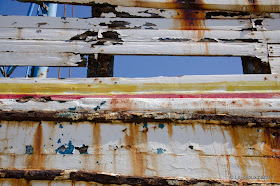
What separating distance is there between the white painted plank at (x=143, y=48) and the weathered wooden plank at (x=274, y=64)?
3.2 inches

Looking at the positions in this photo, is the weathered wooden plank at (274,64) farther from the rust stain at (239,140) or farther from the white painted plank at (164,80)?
the rust stain at (239,140)

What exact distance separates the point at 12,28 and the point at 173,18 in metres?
1.60

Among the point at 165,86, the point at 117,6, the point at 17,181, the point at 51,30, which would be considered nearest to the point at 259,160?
the point at 165,86

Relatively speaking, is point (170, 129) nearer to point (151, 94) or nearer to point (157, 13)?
point (151, 94)

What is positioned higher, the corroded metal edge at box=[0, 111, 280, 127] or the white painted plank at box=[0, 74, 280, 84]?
the white painted plank at box=[0, 74, 280, 84]

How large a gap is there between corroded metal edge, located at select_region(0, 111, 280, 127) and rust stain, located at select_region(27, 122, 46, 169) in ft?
0.36

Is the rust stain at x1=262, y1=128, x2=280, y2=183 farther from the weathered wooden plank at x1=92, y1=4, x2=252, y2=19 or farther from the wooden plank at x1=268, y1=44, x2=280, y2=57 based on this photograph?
the weathered wooden plank at x1=92, y1=4, x2=252, y2=19

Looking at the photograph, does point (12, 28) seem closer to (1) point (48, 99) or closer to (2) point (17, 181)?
(1) point (48, 99)

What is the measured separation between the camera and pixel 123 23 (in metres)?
2.47

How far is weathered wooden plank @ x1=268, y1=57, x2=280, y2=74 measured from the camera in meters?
2.32

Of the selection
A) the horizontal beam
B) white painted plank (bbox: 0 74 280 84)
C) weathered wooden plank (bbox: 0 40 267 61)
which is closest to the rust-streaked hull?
white painted plank (bbox: 0 74 280 84)

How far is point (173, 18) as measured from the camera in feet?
8.37

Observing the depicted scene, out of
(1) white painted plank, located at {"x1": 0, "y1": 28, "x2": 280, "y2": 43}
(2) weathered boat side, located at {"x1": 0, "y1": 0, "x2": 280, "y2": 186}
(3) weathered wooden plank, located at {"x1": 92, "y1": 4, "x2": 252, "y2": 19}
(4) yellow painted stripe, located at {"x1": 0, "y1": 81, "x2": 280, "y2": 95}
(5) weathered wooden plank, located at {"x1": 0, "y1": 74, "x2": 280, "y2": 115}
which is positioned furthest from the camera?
(3) weathered wooden plank, located at {"x1": 92, "y1": 4, "x2": 252, "y2": 19}

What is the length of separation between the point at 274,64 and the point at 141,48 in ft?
4.22
